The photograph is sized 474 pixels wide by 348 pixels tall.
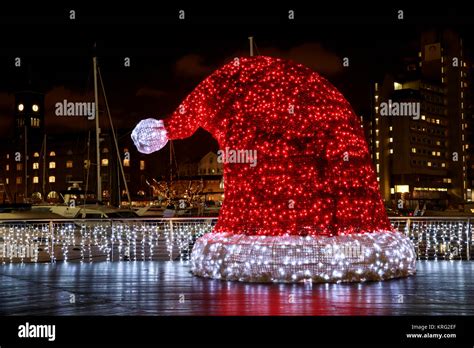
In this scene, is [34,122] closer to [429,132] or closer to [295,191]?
[429,132]

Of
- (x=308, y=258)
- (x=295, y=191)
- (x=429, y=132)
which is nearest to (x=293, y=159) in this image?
(x=295, y=191)

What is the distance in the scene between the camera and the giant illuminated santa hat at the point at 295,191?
8250 millimetres

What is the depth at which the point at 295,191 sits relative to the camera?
331 inches

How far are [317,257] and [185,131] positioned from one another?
9.80 feet

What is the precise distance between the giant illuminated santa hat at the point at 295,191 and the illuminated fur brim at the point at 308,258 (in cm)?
1

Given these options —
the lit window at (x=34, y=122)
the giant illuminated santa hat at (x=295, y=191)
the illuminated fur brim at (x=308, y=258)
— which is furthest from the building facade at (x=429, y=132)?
the illuminated fur brim at (x=308, y=258)

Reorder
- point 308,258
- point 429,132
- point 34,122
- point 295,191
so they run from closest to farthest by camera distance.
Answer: point 308,258 → point 295,191 → point 429,132 → point 34,122

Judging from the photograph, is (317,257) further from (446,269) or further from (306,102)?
(446,269)

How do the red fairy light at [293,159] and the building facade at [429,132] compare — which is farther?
the building facade at [429,132]

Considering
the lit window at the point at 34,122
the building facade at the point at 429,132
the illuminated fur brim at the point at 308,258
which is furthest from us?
the lit window at the point at 34,122

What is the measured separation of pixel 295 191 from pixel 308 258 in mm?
964

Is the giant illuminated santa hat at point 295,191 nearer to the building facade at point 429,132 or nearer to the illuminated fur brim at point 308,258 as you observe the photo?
the illuminated fur brim at point 308,258

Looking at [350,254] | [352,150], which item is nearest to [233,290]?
[350,254]

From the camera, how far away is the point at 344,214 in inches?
333
